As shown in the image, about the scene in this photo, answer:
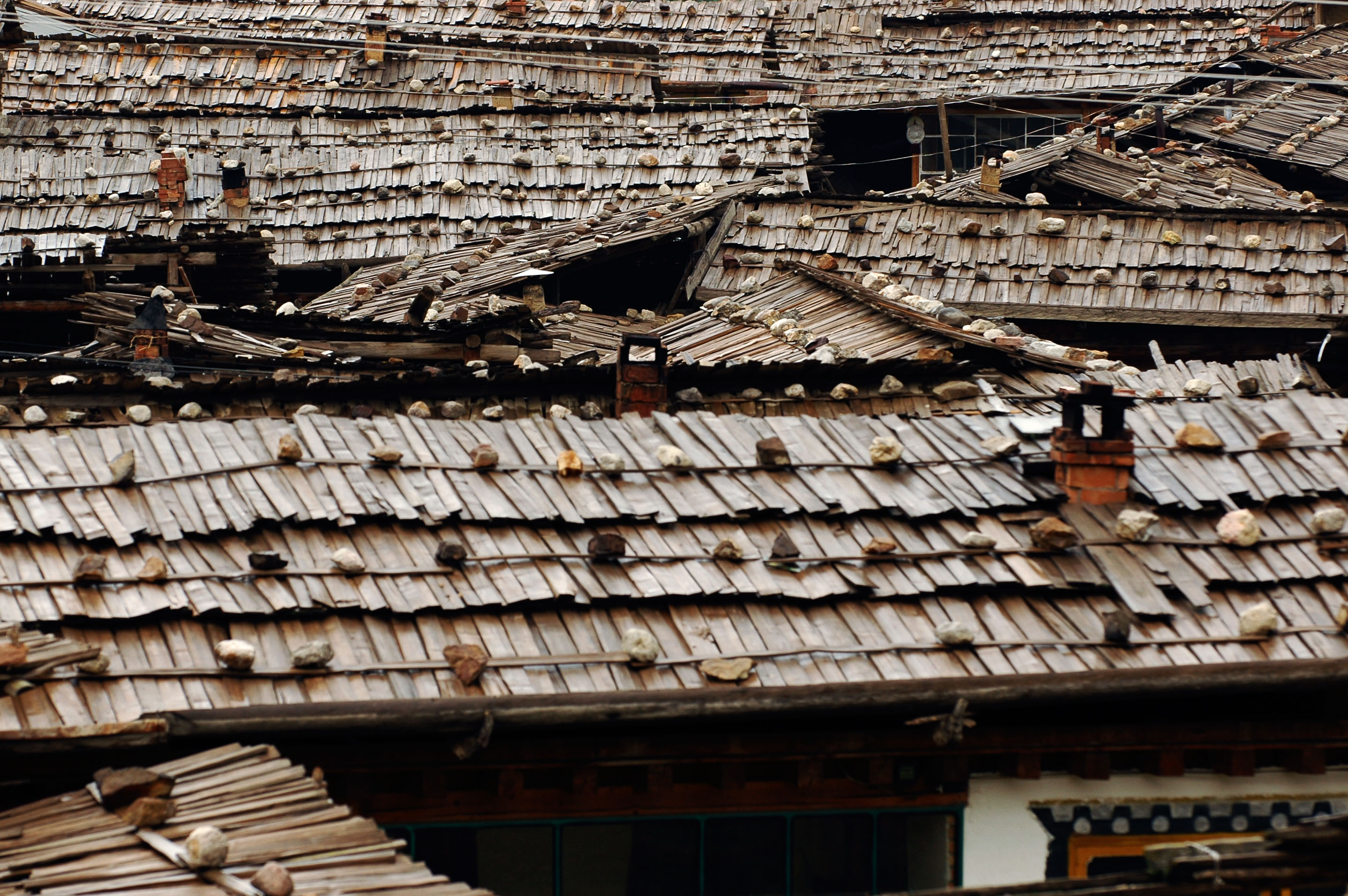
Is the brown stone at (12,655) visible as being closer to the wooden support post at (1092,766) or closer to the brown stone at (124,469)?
the brown stone at (124,469)

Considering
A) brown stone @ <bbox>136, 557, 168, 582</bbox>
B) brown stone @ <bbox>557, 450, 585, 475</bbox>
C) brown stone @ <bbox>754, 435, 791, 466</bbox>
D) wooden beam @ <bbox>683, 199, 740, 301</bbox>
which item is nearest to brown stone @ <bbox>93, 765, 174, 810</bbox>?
brown stone @ <bbox>136, 557, 168, 582</bbox>

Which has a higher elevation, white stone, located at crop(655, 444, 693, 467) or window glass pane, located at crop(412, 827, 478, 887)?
white stone, located at crop(655, 444, 693, 467)

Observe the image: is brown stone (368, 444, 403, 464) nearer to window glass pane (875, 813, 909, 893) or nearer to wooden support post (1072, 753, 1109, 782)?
window glass pane (875, 813, 909, 893)

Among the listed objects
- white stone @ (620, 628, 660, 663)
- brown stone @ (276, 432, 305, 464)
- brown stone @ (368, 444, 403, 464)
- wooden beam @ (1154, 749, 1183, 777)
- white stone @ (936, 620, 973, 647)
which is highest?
brown stone @ (276, 432, 305, 464)

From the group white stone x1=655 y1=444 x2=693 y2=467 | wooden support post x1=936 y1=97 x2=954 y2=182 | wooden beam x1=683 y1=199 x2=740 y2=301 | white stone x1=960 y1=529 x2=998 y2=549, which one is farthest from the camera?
wooden support post x1=936 y1=97 x2=954 y2=182

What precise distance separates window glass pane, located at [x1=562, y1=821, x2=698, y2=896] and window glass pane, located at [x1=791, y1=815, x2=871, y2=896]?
1.64ft

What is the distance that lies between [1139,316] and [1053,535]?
11993 millimetres

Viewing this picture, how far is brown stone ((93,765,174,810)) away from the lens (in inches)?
252

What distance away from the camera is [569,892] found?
7840 millimetres

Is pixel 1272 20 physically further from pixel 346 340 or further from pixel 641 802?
pixel 641 802

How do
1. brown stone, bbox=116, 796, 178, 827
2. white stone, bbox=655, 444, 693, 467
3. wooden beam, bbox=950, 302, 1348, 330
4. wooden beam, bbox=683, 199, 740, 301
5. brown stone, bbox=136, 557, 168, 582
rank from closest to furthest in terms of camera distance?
brown stone, bbox=116, 796, 178, 827 < brown stone, bbox=136, 557, 168, 582 < white stone, bbox=655, 444, 693, 467 < wooden beam, bbox=950, 302, 1348, 330 < wooden beam, bbox=683, 199, 740, 301

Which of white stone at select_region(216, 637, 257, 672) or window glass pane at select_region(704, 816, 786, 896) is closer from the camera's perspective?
white stone at select_region(216, 637, 257, 672)

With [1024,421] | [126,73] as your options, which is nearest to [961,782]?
[1024,421]

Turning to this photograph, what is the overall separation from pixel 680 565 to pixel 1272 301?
13.6 metres
